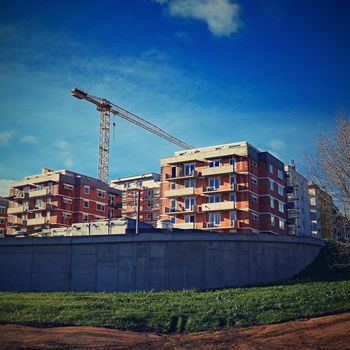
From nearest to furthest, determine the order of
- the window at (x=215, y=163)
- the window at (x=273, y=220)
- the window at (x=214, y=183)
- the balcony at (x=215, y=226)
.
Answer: the balcony at (x=215, y=226)
the window at (x=214, y=183)
the window at (x=215, y=163)
the window at (x=273, y=220)

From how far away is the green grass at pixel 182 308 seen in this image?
18.5 metres

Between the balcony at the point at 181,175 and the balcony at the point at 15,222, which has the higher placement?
the balcony at the point at 181,175

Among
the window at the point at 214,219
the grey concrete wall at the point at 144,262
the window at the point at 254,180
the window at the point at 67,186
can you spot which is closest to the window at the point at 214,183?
the window at the point at 214,219

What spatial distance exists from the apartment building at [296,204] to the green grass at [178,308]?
5097 centimetres

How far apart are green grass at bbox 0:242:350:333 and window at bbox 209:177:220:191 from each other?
38.7m

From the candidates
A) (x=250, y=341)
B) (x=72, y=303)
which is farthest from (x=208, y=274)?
(x=250, y=341)

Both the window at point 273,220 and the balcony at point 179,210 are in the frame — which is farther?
the window at point 273,220

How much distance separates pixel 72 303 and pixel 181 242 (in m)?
8.44

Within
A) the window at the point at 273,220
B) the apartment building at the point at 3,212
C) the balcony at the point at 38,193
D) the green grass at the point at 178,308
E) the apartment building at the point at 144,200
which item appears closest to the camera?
the green grass at the point at 178,308

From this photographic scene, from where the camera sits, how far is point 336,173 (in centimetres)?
→ 2859

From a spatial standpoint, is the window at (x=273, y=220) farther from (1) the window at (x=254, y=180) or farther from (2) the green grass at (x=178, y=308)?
(2) the green grass at (x=178, y=308)

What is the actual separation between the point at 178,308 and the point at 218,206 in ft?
139

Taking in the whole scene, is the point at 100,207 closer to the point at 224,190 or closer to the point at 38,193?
the point at 38,193

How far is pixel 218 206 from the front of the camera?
62.1 m
